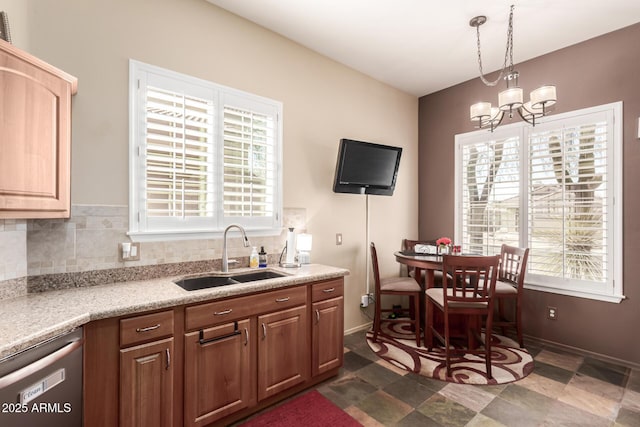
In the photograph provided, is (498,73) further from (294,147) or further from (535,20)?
(294,147)

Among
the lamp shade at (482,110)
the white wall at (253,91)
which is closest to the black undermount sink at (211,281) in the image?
the white wall at (253,91)

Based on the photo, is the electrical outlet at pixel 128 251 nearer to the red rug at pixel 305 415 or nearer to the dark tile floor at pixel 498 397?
the red rug at pixel 305 415

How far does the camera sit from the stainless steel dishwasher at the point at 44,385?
44.3 inches

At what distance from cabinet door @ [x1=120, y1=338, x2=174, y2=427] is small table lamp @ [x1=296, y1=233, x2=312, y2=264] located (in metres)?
1.37

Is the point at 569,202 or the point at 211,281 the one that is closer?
the point at 211,281

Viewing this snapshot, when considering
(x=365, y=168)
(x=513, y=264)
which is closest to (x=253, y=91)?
(x=365, y=168)

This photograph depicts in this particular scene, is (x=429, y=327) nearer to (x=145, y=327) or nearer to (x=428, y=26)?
(x=145, y=327)

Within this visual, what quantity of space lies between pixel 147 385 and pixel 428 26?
3427 mm

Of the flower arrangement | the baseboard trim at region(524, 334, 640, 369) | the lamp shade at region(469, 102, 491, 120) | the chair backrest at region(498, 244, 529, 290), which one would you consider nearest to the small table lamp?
the flower arrangement

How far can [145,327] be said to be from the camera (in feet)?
5.38

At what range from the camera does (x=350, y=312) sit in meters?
3.57

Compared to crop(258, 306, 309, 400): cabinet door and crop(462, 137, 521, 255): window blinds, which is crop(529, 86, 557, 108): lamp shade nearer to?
crop(462, 137, 521, 255): window blinds

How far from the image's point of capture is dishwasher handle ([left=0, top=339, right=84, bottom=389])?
1119 millimetres

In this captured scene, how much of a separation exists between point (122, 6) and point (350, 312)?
339 cm
